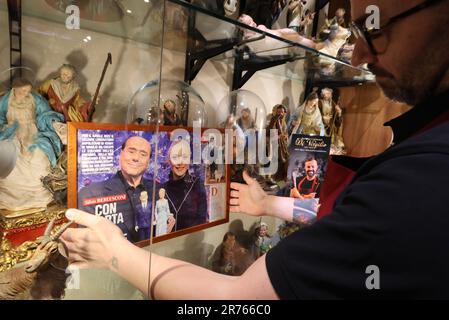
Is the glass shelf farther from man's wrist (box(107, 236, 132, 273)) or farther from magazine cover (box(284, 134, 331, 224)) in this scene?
man's wrist (box(107, 236, 132, 273))

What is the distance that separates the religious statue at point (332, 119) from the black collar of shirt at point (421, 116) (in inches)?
Answer: 26.4

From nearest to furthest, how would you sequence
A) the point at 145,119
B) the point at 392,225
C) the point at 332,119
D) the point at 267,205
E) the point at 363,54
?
the point at 392,225 < the point at 363,54 < the point at 145,119 < the point at 267,205 < the point at 332,119

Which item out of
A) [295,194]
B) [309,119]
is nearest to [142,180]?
[295,194]

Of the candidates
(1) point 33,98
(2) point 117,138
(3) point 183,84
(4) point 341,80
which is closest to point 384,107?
(4) point 341,80

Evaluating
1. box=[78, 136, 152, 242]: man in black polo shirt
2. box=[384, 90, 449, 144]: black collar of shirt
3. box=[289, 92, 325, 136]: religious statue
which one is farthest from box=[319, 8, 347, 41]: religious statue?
box=[78, 136, 152, 242]: man in black polo shirt

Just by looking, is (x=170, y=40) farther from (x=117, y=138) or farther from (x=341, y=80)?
(x=341, y=80)

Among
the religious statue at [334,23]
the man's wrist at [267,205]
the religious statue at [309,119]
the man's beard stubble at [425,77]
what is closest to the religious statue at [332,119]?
the religious statue at [309,119]

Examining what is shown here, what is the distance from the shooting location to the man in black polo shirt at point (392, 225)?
269 mm

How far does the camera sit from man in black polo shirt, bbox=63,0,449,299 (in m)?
0.27

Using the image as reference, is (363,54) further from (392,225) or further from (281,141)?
(281,141)

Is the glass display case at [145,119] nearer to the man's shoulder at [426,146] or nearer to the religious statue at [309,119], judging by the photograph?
the religious statue at [309,119]

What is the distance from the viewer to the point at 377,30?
45 cm

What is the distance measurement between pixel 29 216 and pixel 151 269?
0.68 feet
